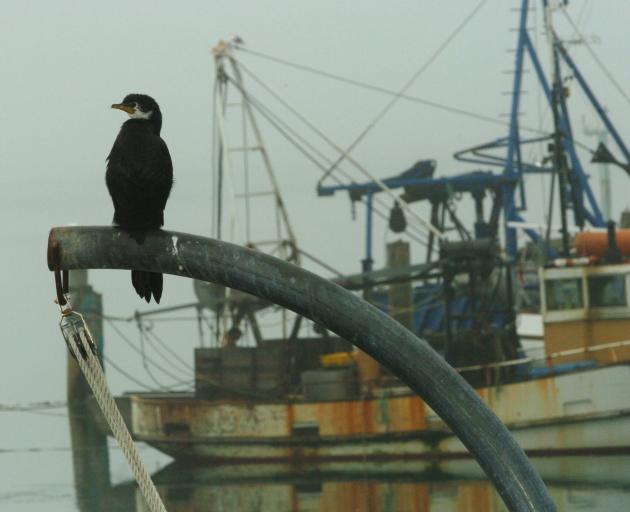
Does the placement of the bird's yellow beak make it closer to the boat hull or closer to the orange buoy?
the orange buoy

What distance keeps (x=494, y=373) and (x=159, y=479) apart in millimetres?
10776

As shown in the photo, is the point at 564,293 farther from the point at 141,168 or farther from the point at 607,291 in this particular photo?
the point at 141,168

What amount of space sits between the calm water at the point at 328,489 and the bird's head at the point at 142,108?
23.9m

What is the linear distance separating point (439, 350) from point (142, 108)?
3069 cm

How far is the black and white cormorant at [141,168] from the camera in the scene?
613cm

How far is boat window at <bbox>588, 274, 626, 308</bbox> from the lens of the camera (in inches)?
1210

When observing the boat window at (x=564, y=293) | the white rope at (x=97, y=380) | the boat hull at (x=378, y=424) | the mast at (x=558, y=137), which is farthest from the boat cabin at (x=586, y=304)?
the white rope at (x=97, y=380)

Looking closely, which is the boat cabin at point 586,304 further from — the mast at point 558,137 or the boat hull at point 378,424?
the mast at point 558,137

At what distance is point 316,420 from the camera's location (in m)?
36.3

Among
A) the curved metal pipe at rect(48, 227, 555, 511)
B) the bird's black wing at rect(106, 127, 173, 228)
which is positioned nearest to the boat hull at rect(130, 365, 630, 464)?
Result: the bird's black wing at rect(106, 127, 173, 228)

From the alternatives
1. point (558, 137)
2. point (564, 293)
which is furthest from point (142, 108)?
point (558, 137)

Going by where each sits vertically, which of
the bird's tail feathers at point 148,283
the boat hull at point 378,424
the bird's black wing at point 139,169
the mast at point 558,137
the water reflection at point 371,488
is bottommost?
the water reflection at point 371,488

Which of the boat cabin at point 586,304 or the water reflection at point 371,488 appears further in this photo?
the water reflection at point 371,488

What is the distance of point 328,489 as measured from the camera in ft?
116
